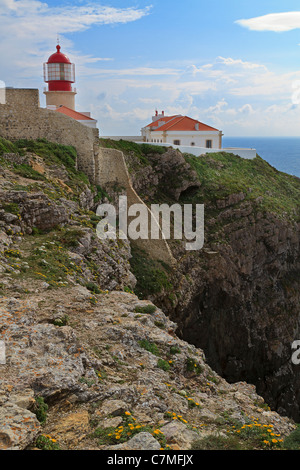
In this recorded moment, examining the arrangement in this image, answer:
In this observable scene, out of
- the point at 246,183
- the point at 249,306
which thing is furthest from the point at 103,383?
the point at 246,183

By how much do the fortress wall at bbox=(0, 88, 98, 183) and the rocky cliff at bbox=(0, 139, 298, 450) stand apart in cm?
76

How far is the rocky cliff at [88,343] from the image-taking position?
7074mm

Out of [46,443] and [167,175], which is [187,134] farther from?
[46,443]

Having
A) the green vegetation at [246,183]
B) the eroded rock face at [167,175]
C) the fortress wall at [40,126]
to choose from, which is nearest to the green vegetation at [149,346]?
the fortress wall at [40,126]

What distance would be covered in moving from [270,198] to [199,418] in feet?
89.5

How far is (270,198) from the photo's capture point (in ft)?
110

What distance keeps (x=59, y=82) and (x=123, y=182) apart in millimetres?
15301

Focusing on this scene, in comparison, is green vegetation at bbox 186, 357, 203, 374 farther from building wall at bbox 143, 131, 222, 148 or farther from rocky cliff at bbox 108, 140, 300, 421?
building wall at bbox 143, 131, 222, 148

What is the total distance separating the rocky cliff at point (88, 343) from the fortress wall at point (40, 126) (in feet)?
2.50

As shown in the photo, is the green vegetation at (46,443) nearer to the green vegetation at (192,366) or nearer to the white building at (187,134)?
the green vegetation at (192,366)

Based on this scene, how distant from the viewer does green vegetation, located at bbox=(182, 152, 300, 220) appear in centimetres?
3116

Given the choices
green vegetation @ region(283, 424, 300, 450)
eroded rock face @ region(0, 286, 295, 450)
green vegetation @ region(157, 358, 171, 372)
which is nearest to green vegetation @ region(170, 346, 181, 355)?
eroded rock face @ region(0, 286, 295, 450)

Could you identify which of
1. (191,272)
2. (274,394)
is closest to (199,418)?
(191,272)

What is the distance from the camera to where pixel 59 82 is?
1377 inches
